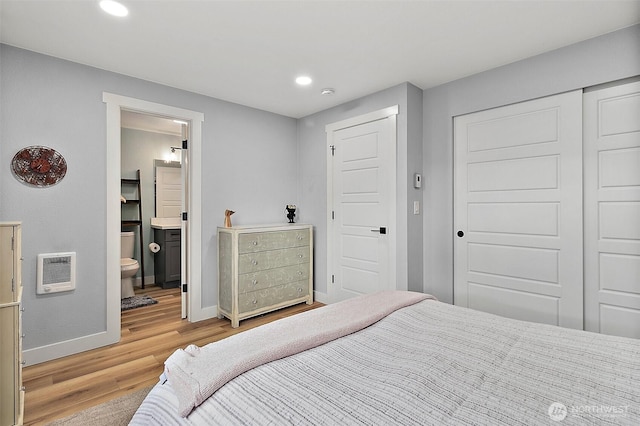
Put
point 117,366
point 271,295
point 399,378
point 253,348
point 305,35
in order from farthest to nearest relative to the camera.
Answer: point 271,295
point 117,366
point 305,35
point 253,348
point 399,378

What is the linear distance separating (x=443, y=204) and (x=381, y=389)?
249 cm

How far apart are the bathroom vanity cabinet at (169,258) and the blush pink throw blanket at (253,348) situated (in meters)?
3.67

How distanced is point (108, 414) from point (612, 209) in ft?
11.9

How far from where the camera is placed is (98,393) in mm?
2105

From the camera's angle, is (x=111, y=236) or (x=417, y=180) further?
(x=417, y=180)

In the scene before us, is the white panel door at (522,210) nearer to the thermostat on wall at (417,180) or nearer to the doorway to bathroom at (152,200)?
the thermostat on wall at (417,180)

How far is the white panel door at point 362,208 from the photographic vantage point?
3.31 m

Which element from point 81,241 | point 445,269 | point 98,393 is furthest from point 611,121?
point 81,241

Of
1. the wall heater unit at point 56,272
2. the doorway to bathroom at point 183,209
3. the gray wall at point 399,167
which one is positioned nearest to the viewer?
the wall heater unit at point 56,272

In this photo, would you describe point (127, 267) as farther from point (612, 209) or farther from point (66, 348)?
point (612, 209)

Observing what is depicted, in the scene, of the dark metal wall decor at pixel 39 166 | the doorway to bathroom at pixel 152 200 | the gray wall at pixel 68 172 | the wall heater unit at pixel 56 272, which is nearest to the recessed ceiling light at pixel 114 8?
the gray wall at pixel 68 172

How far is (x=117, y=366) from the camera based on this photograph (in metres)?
2.46

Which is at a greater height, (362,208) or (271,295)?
(362,208)

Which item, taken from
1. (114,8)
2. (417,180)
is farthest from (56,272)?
(417,180)
